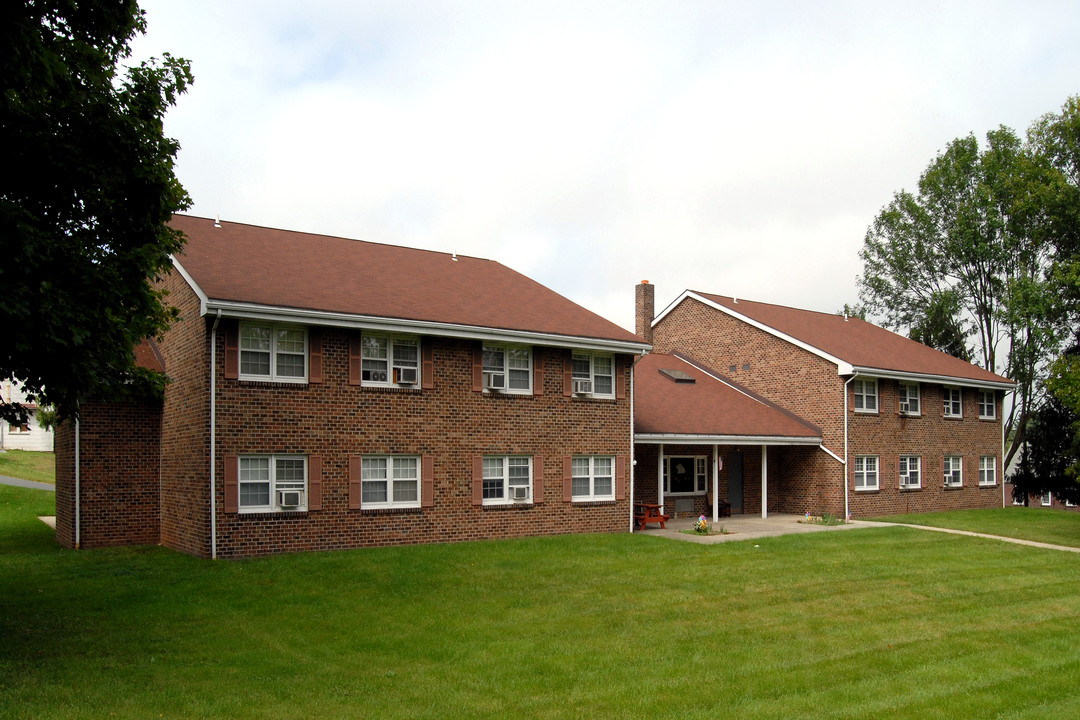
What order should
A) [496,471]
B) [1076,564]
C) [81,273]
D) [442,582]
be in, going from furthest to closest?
1. [496,471]
2. [1076,564]
3. [442,582]
4. [81,273]

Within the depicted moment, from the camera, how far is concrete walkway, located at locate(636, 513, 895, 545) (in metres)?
21.3

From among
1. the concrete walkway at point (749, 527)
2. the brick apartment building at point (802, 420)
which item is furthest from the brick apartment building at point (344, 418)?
the brick apartment building at point (802, 420)

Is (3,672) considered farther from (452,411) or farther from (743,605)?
(452,411)

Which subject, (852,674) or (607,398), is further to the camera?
(607,398)

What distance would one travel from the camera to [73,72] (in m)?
10.2

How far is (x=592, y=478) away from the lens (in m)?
21.8

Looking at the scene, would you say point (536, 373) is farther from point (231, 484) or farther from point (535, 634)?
point (535, 634)

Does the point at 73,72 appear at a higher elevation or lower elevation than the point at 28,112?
higher

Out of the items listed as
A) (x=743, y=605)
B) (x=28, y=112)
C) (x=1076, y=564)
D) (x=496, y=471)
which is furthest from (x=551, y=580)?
(x=1076, y=564)

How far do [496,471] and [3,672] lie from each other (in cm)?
1221

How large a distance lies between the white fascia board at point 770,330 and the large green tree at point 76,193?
21.2 m

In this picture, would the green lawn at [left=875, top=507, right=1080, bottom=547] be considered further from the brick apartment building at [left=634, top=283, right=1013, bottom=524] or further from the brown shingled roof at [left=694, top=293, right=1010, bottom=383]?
the brown shingled roof at [left=694, top=293, right=1010, bottom=383]

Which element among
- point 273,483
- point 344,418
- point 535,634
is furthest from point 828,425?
point 535,634

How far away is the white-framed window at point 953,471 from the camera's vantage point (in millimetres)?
31500
